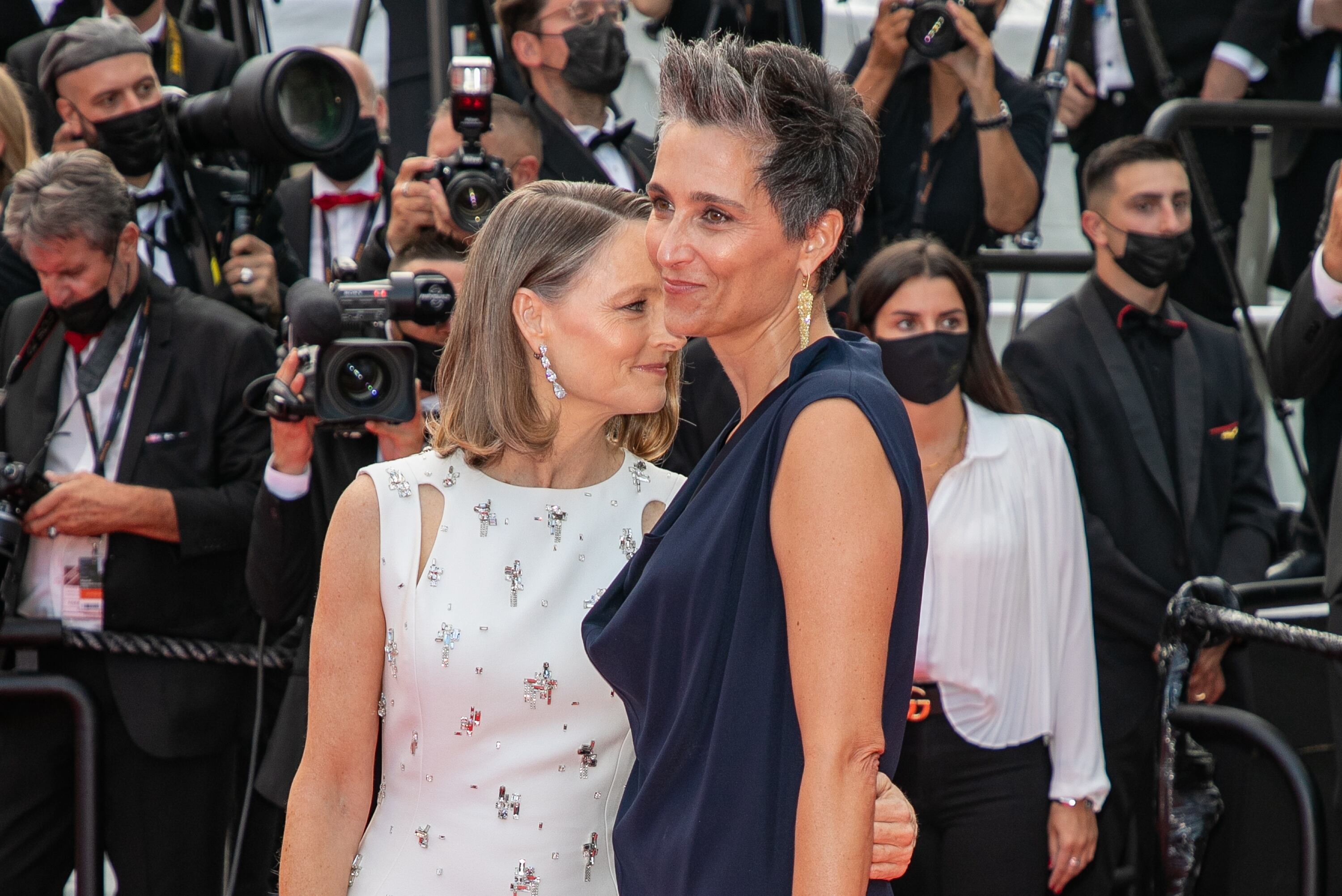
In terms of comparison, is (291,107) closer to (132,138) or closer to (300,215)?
(132,138)

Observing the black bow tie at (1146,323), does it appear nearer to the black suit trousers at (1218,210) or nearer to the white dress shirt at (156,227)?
the black suit trousers at (1218,210)

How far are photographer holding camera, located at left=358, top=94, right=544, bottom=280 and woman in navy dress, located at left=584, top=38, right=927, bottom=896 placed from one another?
159 cm

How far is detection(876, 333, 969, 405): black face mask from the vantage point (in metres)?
3.51

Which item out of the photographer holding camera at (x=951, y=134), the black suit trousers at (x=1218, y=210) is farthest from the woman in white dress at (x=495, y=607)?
the black suit trousers at (x=1218, y=210)

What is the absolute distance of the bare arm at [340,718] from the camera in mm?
2176

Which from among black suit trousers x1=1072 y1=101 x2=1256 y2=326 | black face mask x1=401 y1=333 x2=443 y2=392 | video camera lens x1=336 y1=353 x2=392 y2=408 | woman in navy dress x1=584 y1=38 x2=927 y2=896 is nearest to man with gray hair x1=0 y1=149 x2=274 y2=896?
black face mask x1=401 y1=333 x2=443 y2=392

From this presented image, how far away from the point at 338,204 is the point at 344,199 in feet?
0.10

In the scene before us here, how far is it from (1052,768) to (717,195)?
2.17 metres

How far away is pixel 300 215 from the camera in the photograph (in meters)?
4.91

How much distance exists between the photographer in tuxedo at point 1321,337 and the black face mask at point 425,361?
6.74 ft

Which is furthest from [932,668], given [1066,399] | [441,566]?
[441,566]

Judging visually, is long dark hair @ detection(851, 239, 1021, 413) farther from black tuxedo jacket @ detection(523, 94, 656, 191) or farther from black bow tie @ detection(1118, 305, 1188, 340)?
black tuxedo jacket @ detection(523, 94, 656, 191)

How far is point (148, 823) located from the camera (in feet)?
11.7

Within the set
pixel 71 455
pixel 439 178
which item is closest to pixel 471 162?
pixel 439 178
